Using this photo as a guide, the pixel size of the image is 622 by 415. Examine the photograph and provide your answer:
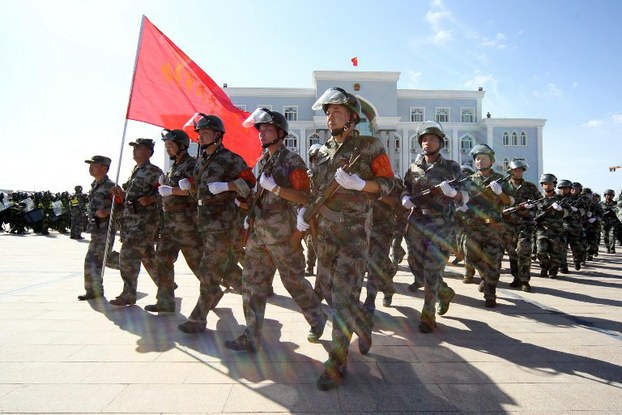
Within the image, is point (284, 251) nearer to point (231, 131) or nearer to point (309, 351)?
point (309, 351)

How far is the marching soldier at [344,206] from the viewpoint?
3307mm

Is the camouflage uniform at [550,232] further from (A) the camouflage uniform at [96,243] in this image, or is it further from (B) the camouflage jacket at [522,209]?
(A) the camouflage uniform at [96,243]

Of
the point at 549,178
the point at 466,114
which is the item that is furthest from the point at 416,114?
the point at 549,178

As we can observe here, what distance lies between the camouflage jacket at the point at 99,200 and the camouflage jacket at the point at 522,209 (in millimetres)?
7170

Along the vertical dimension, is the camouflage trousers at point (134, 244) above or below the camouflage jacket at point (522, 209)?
below

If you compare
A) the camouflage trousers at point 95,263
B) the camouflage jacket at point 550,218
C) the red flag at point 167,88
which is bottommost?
the camouflage trousers at point 95,263

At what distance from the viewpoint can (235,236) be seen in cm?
477

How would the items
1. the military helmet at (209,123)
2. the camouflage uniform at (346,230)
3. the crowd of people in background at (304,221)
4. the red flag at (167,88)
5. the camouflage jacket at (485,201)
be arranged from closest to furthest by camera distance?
the camouflage uniform at (346,230) → the crowd of people in background at (304,221) → the military helmet at (209,123) → the red flag at (167,88) → the camouflage jacket at (485,201)

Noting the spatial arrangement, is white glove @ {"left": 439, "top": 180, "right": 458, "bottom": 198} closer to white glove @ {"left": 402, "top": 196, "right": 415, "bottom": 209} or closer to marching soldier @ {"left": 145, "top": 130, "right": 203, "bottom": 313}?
white glove @ {"left": 402, "top": 196, "right": 415, "bottom": 209}

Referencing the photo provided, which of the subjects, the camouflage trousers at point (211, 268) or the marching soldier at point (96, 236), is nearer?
the camouflage trousers at point (211, 268)

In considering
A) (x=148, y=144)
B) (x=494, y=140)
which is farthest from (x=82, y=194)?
(x=494, y=140)

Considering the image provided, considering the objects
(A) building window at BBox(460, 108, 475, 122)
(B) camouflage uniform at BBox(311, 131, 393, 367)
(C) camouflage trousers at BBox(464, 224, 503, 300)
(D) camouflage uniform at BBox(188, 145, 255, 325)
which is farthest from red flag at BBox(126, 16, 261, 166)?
(A) building window at BBox(460, 108, 475, 122)

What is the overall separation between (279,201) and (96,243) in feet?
12.3

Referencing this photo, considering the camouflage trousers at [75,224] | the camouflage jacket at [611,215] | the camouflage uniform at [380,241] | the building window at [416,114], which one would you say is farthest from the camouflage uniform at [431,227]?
the building window at [416,114]
